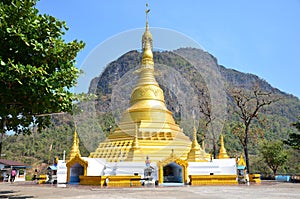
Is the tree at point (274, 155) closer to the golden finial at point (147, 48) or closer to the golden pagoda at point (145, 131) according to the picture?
the golden pagoda at point (145, 131)

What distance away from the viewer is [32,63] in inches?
436

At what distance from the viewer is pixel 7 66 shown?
373 inches

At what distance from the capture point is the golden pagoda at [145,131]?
27.2 m

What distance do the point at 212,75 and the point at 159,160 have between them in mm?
19354

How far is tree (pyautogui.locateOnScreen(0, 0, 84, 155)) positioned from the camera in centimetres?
973

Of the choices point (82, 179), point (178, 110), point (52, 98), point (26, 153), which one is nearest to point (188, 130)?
point (178, 110)

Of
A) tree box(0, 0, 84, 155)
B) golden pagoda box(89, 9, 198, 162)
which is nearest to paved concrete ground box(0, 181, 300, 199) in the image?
tree box(0, 0, 84, 155)

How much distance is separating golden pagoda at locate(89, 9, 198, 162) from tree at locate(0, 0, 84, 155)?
15982mm

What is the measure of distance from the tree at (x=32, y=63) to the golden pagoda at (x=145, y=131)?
52.4 ft

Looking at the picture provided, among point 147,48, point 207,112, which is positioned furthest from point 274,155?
point 147,48

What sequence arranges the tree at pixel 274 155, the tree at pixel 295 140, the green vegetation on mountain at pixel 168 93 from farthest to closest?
the tree at pixel 274 155, the tree at pixel 295 140, the green vegetation on mountain at pixel 168 93

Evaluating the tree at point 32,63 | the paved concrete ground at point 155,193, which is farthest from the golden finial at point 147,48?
the tree at point 32,63

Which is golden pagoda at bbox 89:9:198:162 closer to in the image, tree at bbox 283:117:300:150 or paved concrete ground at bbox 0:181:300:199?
paved concrete ground at bbox 0:181:300:199

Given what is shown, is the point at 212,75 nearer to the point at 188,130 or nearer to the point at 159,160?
the point at 188,130
